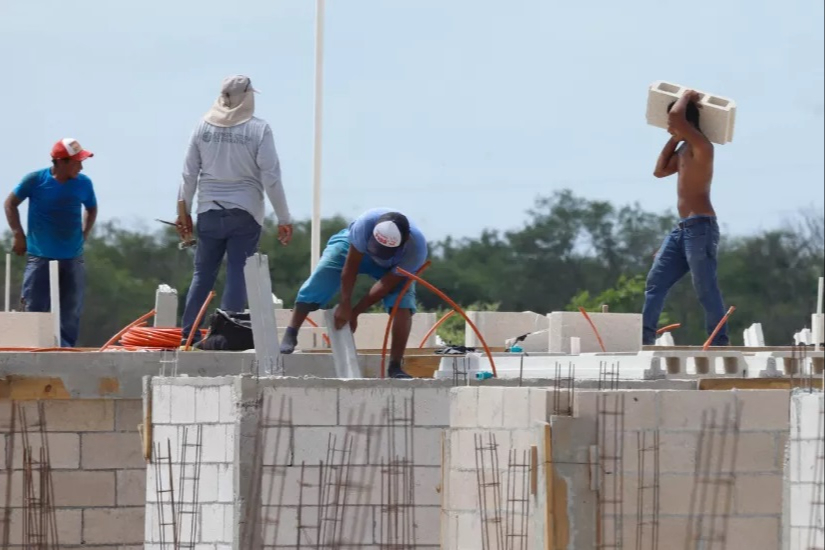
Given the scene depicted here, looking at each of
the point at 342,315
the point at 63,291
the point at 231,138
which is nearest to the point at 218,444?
the point at 342,315

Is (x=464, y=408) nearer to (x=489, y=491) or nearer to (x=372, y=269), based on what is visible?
(x=489, y=491)

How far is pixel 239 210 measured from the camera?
466 inches

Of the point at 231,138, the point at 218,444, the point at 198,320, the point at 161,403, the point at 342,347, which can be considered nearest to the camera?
the point at 218,444

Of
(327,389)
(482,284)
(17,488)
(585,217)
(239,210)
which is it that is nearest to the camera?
(327,389)

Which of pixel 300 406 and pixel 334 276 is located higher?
pixel 334 276

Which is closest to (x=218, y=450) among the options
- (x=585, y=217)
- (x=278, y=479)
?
(x=278, y=479)

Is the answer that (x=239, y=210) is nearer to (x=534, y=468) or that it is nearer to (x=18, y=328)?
(x=18, y=328)

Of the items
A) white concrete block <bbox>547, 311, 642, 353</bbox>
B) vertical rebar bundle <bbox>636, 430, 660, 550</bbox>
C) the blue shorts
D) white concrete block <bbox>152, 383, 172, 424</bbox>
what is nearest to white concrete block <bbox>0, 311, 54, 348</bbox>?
the blue shorts

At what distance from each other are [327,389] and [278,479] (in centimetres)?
50

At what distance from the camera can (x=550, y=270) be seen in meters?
54.3

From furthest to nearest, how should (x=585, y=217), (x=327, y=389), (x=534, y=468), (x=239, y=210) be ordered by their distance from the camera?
1. (x=585, y=217)
2. (x=239, y=210)
3. (x=327, y=389)
4. (x=534, y=468)

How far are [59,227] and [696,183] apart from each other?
4.10 metres

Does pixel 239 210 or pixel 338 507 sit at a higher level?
pixel 239 210

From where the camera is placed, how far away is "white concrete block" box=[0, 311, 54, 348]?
12.2m
